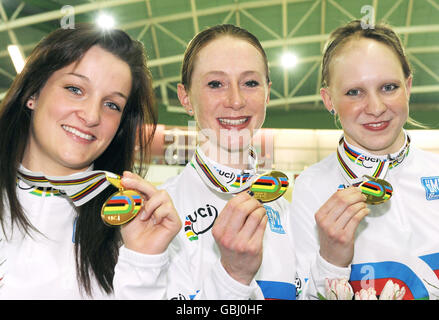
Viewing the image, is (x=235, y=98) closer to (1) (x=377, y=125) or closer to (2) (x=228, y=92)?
(2) (x=228, y=92)

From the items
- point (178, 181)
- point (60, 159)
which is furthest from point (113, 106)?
point (178, 181)

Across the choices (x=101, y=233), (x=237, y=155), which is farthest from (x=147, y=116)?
(x=101, y=233)

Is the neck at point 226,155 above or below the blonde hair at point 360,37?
below

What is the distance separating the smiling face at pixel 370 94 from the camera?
6.48 ft

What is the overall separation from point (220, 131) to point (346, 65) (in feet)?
2.40

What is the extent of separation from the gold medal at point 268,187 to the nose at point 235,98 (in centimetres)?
53

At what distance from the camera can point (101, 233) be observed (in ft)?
6.26

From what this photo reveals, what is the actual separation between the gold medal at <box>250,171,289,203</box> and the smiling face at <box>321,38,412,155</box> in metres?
0.65

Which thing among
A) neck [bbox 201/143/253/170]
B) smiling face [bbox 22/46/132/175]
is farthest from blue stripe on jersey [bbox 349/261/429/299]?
smiling face [bbox 22/46/132/175]

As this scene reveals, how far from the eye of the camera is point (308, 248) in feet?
6.66

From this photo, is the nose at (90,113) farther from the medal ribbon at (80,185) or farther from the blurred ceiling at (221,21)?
the blurred ceiling at (221,21)

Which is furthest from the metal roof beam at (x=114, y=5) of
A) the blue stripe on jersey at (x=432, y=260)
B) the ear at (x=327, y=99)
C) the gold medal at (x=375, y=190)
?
the blue stripe on jersey at (x=432, y=260)

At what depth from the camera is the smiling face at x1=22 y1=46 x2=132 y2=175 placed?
5.92 feet
